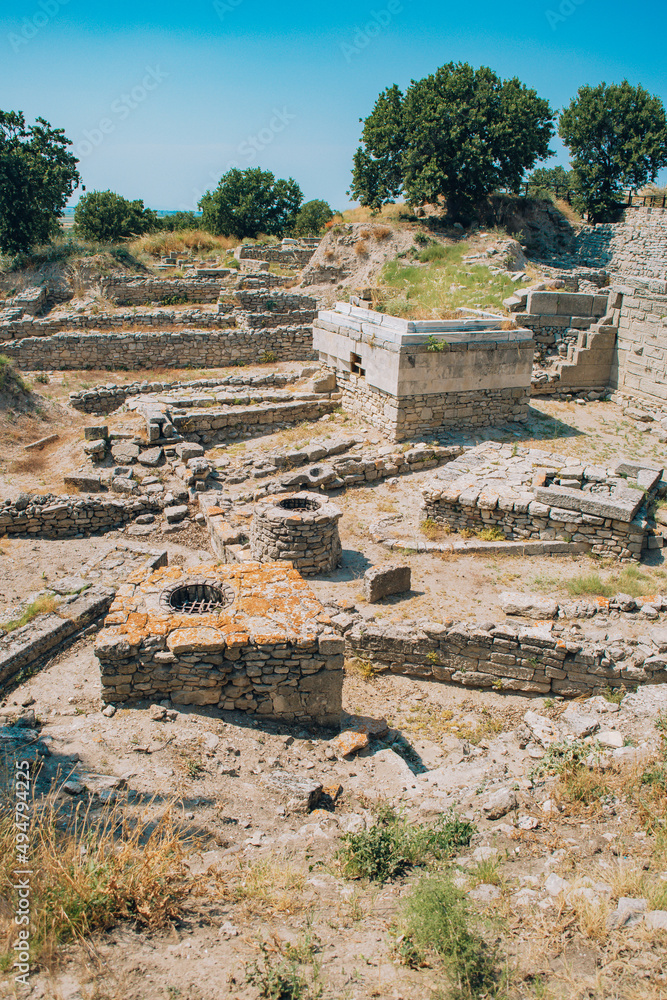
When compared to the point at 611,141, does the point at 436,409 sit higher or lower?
lower

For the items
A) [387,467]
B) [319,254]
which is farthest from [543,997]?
[319,254]

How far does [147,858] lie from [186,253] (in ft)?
97.7

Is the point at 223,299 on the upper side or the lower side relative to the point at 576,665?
upper

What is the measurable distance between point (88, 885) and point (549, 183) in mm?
39138

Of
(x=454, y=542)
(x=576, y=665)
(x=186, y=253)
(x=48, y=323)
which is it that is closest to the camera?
(x=576, y=665)

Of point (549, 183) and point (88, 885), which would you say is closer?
point (88, 885)

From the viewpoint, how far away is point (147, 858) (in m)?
3.49

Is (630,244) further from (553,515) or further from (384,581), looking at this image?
(384,581)

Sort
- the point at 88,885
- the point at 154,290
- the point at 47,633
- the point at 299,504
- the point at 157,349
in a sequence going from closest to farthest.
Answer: the point at 88,885 < the point at 47,633 < the point at 299,504 < the point at 157,349 < the point at 154,290

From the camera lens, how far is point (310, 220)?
3450 centimetres

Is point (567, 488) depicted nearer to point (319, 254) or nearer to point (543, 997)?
point (543, 997)

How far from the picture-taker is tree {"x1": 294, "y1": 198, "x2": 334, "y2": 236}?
1350 inches

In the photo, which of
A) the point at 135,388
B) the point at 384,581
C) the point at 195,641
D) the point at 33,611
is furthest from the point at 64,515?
the point at 135,388

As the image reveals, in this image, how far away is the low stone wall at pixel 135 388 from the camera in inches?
609
